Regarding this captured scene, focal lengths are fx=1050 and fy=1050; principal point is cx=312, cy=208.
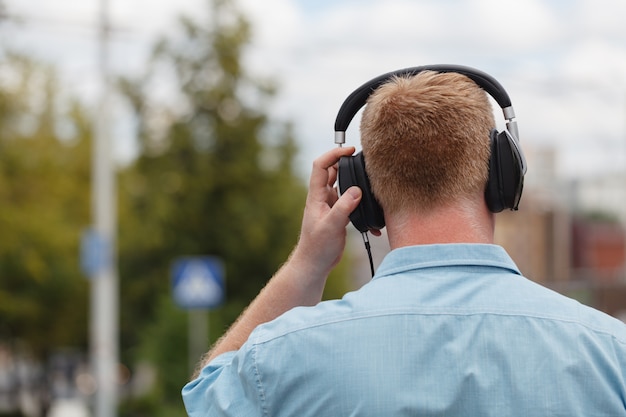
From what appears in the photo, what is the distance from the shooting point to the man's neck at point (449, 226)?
1893mm

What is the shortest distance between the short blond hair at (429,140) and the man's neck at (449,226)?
0.02m

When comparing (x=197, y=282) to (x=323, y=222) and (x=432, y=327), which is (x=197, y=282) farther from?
(x=432, y=327)

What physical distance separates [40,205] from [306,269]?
2122 centimetres

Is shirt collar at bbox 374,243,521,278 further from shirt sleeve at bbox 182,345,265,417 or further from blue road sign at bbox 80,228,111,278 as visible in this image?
blue road sign at bbox 80,228,111,278

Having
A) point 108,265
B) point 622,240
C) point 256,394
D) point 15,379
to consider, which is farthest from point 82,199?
point 622,240

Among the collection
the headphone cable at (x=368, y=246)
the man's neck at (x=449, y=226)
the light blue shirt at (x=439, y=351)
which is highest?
the man's neck at (x=449, y=226)

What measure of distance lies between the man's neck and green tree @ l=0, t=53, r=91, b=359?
14.0 m

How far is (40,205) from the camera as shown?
22.5 metres

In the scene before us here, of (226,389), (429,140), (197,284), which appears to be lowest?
(197,284)

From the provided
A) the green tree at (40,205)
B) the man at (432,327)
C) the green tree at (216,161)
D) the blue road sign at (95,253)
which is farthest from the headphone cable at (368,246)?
the green tree at (216,161)

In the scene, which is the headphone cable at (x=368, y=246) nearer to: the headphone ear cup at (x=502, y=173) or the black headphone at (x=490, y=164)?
the black headphone at (x=490, y=164)

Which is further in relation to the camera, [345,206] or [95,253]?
[95,253]

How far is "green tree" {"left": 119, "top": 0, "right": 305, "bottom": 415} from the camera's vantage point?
968 inches

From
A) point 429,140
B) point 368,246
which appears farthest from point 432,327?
point 368,246
